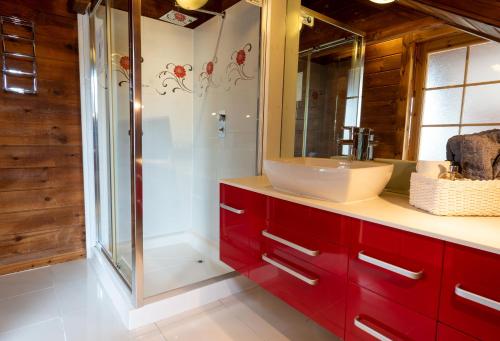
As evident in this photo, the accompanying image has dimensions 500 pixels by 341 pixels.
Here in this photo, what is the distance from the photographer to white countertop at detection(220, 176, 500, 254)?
0.78 m

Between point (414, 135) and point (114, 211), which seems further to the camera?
point (114, 211)

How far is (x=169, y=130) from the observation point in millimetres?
2623

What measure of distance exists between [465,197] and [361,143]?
567 millimetres

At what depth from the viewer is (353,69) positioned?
1.52 metres

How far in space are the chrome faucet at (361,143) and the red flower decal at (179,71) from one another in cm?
171

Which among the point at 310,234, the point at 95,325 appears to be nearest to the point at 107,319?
the point at 95,325

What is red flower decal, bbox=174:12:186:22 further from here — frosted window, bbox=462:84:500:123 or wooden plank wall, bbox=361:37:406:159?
frosted window, bbox=462:84:500:123

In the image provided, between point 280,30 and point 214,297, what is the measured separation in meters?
1.76

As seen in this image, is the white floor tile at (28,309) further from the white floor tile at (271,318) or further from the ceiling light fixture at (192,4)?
the ceiling light fixture at (192,4)

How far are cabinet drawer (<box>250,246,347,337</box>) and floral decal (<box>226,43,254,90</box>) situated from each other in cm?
128

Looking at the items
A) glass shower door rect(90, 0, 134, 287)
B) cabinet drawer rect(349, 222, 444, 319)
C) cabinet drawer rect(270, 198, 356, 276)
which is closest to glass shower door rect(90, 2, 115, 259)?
glass shower door rect(90, 0, 134, 287)

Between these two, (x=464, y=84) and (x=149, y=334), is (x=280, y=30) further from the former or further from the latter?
(x=149, y=334)

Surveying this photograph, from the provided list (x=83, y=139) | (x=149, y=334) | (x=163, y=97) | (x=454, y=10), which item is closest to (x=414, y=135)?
(x=454, y=10)

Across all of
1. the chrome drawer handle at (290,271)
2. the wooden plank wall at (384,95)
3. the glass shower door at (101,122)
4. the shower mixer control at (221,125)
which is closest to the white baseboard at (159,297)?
the glass shower door at (101,122)
